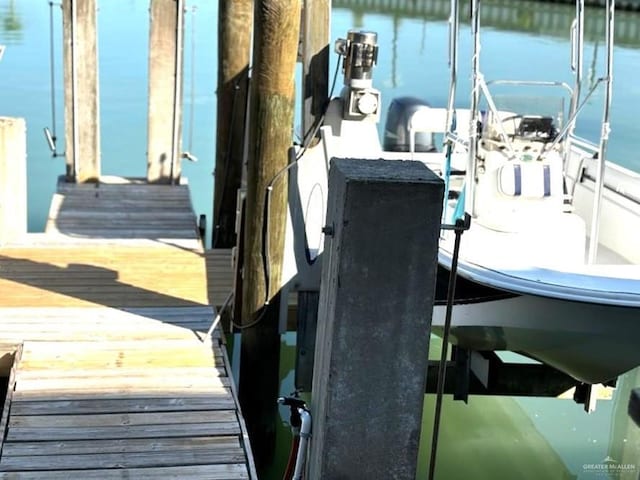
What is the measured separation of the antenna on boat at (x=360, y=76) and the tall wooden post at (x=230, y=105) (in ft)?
6.16

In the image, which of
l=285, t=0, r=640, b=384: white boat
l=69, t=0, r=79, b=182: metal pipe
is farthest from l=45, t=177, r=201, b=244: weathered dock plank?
l=285, t=0, r=640, b=384: white boat

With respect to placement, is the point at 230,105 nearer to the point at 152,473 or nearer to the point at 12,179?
the point at 12,179

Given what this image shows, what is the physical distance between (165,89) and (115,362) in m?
3.86

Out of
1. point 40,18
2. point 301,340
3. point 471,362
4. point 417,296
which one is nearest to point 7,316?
point 301,340

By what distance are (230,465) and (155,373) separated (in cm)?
84

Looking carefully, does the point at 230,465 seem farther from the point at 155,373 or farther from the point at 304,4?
the point at 304,4

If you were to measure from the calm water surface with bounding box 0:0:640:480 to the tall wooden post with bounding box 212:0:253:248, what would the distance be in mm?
1137

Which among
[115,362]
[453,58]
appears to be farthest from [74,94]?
[115,362]

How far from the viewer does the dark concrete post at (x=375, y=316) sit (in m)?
2.44

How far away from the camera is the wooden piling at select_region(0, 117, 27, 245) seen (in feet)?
19.3

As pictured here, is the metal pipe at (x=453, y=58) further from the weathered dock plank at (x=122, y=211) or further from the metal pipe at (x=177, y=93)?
the metal pipe at (x=177, y=93)

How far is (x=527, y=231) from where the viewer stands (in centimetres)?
520

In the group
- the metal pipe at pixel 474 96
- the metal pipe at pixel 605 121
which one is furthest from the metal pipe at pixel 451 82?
the metal pipe at pixel 605 121

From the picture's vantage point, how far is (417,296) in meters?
2.51
